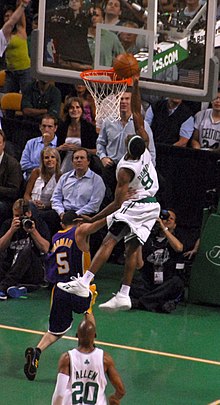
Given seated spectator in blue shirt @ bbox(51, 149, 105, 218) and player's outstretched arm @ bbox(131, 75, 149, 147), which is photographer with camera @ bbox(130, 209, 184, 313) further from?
player's outstretched arm @ bbox(131, 75, 149, 147)

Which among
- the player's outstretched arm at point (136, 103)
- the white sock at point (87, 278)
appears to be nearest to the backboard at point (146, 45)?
the player's outstretched arm at point (136, 103)

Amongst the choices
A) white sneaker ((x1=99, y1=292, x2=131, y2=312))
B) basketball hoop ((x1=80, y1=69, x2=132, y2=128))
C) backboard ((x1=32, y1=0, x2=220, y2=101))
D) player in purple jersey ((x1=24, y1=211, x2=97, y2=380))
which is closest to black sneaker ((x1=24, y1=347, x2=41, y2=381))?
player in purple jersey ((x1=24, y1=211, x2=97, y2=380))

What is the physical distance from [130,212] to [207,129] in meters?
3.95

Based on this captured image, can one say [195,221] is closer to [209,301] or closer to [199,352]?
[209,301]

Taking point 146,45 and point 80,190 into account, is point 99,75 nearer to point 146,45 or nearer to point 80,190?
point 146,45

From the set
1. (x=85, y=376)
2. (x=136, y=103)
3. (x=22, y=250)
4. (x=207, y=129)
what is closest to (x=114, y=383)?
(x=85, y=376)

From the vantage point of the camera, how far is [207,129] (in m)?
13.8

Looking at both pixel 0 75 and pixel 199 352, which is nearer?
pixel 199 352

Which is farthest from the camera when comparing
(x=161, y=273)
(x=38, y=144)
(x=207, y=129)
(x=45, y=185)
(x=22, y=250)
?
(x=38, y=144)

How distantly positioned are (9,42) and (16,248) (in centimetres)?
371

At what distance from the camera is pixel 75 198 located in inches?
520

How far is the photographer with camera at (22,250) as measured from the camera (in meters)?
12.9

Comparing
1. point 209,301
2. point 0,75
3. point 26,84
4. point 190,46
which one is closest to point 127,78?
point 190,46

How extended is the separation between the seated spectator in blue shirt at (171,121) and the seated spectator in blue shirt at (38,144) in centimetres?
132
